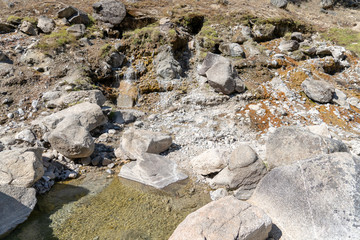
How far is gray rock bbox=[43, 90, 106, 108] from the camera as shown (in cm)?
912

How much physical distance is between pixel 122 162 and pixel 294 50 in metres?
11.7

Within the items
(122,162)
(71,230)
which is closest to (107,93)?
(122,162)

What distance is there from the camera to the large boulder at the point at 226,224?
12.1ft

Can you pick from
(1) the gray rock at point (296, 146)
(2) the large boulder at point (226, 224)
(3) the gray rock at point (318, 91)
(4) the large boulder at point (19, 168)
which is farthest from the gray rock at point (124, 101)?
(3) the gray rock at point (318, 91)

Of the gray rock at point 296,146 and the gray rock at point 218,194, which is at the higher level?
the gray rock at point 296,146

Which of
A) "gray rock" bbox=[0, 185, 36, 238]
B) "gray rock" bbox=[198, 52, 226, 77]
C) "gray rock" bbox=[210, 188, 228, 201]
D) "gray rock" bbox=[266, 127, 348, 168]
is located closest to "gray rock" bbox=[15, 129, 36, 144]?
"gray rock" bbox=[0, 185, 36, 238]

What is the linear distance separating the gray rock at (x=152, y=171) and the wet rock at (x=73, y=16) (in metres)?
10.9

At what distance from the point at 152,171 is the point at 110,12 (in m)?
11.8

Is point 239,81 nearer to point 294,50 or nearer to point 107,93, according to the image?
point 294,50

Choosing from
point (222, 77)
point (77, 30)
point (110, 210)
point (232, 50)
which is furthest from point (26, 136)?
point (232, 50)

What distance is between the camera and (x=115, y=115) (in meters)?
9.80

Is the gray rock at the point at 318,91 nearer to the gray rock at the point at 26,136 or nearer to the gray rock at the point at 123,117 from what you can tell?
the gray rock at the point at 123,117

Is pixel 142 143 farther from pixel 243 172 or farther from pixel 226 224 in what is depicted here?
pixel 226 224

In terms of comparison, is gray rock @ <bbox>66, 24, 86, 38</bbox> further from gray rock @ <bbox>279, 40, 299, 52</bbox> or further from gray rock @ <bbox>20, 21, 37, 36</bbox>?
gray rock @ <bbox>279, 40, 299, 52</bbox>
